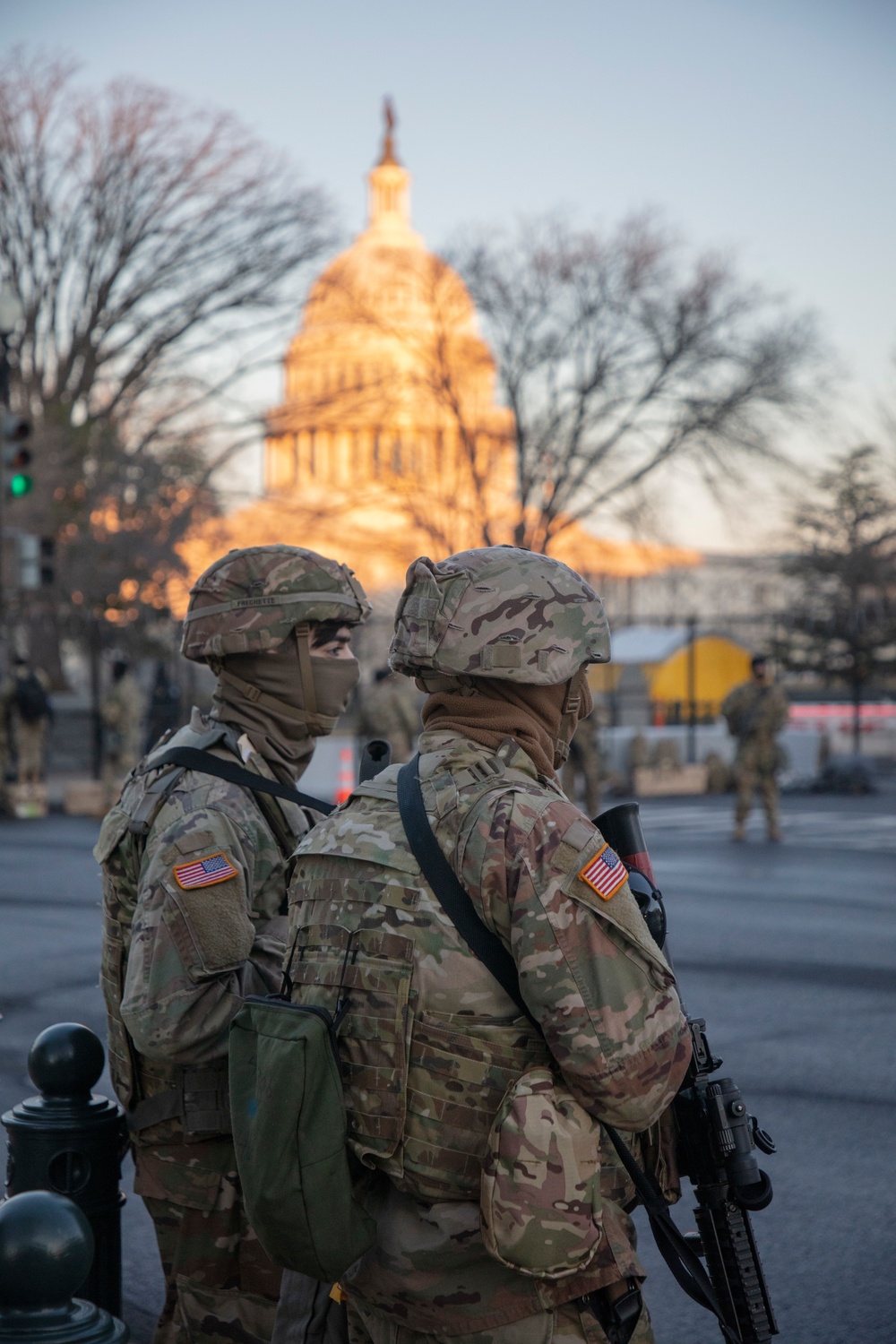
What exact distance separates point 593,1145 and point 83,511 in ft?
92.4

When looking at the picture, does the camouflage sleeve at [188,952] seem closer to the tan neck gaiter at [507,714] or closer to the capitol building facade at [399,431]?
the tan neck gaiter at [507,714]

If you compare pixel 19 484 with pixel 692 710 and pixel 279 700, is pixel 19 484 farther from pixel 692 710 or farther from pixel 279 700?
pixel 692 710

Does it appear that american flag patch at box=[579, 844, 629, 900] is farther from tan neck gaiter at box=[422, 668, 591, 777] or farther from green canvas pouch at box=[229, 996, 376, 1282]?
green canvas pouch at box=[229, 996, 376, 1282]

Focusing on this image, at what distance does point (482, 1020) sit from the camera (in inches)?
91.5

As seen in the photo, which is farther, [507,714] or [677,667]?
[677,667]

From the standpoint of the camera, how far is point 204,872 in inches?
118

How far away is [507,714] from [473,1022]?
1.66 feet

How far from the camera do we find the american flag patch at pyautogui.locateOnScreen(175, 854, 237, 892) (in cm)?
298

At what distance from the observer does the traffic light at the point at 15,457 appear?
14336 millimetres

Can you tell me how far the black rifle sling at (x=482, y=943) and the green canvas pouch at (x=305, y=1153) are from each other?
259mm

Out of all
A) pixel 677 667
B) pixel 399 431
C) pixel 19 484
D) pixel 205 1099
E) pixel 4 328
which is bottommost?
pixel 205 1099

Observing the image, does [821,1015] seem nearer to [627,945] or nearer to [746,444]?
[627,945]

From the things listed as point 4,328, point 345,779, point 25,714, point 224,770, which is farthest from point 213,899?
point 25,714

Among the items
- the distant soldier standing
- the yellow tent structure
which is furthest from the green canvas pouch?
the yellow tent structure
